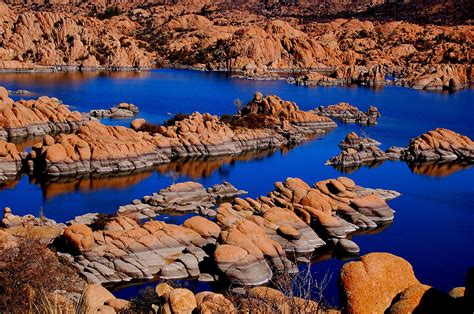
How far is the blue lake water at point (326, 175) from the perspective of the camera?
36.4 meters

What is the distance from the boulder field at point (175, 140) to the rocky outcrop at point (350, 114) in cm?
566

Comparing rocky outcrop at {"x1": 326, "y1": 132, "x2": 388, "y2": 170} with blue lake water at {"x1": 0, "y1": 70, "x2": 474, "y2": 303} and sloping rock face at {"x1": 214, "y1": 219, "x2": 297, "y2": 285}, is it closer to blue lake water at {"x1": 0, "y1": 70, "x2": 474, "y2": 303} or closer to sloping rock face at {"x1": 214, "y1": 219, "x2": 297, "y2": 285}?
blue lake water at {"x1": 0, "y1": 70, "x2": 474, "y2": 303}

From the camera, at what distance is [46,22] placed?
142625 millimetres

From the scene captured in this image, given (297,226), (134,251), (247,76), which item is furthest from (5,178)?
(247,76)

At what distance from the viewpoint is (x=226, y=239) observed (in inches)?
1206

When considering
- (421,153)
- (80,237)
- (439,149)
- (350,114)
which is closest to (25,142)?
(80,237)

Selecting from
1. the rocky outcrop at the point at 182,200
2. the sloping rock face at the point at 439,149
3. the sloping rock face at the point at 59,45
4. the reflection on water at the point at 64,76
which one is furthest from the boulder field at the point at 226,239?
the sloping rock face at the point at 59,45

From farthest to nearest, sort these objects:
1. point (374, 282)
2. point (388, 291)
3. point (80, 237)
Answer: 1. point (80, 237)
2. point (388, 291)
3. point (374, 282)

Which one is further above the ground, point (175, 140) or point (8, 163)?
point (175, 140)

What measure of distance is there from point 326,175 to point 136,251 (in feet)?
91.0

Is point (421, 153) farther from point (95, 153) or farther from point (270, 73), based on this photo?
point (270, 73)

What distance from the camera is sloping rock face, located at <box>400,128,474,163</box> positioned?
2425 inches

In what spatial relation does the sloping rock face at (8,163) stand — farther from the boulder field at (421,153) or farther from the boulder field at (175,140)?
the boulder field at (421,153)

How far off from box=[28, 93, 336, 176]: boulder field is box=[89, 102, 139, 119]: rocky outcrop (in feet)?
35.6
